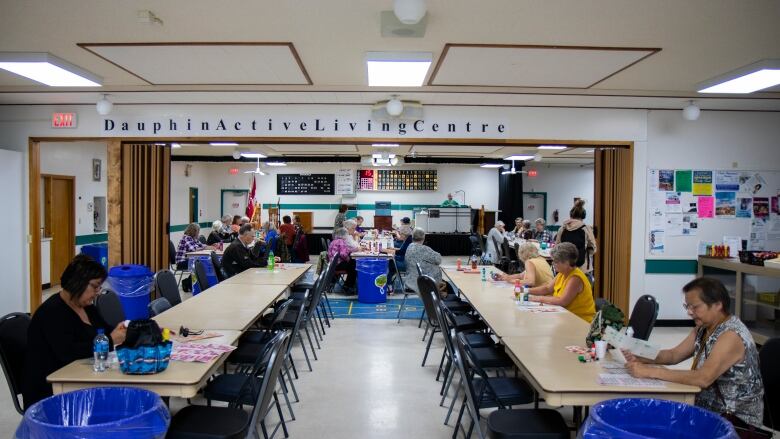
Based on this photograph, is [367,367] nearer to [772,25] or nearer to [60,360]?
[60,360]

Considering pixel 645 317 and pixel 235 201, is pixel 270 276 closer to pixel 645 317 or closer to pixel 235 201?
pixel 645 317

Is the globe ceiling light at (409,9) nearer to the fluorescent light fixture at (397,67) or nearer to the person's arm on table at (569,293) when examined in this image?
the fluorescent light fixture at (397,67)

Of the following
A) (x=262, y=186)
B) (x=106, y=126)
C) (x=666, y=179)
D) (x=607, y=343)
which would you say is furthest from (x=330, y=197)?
(x=607, y=343)

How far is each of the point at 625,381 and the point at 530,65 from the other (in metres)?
2.84

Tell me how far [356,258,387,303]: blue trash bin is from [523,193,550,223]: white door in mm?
8924

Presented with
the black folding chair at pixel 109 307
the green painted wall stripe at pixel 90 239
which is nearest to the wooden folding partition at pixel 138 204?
the black folding chair at pixel 109 307

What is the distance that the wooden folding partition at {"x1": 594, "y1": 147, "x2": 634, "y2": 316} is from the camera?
6.39 m

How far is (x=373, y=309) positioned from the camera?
25.4 feet

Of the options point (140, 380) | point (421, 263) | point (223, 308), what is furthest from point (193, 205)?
point (140, 380)

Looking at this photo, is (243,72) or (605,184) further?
(605,184)

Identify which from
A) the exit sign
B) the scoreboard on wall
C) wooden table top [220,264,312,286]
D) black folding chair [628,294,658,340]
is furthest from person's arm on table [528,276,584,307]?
the scoreboard on wall

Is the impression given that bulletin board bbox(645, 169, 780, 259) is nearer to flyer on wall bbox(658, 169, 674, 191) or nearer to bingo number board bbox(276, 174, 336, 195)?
flyer on wall bbox(658, 169, 674, 191)

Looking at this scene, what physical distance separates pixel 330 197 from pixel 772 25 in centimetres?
1271

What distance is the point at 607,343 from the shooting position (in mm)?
3047
